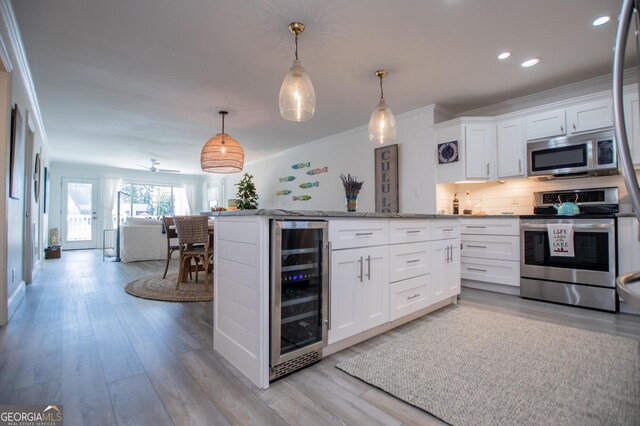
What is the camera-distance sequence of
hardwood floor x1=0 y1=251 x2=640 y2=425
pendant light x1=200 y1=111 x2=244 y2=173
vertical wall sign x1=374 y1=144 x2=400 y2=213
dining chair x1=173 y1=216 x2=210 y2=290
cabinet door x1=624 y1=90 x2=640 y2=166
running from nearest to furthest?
hardwood floor x1=0 y1=251 x2=640 y2=425, cabinet door x1=624 y1=90 x2=640 y2=166, dining chair x1=173 y1=216 x2=210 y2=290, pendant light x1=200 y1=111 x2=244 y2=173, vertical wall sign x1=374 y1=144 x2=400 y2=213

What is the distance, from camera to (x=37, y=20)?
2.37 meters

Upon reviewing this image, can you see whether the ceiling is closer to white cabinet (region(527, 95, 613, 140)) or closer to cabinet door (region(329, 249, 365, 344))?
white cabinet (region(527, 95, 613, 140))

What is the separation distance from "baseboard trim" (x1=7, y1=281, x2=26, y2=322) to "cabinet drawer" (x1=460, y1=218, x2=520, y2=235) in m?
4.70

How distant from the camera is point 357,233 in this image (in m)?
2.04

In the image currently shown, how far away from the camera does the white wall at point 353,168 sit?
426cm

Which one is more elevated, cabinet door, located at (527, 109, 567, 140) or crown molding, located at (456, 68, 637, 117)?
crown molding, located at (456, 68, 637, 117)

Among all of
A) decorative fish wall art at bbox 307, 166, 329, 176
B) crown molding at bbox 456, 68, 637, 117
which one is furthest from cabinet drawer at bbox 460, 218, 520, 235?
decorative fish wall art at bbox 307, 166, 329, 176

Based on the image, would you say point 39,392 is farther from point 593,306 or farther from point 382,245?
point 593,306

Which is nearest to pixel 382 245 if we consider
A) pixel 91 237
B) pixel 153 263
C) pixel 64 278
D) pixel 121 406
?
pixel 121 406

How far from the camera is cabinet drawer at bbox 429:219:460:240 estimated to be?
2773 millimetres

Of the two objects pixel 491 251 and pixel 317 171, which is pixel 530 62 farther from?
pixel 317 171

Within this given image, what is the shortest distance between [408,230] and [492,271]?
185 cm

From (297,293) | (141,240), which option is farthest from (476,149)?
(141,240)

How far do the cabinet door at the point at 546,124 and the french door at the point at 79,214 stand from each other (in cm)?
1049
